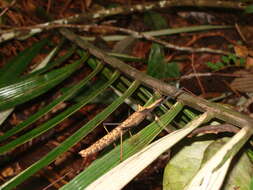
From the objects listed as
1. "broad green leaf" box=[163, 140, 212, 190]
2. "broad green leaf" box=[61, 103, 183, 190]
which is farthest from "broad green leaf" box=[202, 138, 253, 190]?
"broad green leaf" box=[61, 103, 183, 190]

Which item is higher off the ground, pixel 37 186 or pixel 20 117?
pixel 20 117

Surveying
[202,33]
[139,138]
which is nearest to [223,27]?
[202,33]

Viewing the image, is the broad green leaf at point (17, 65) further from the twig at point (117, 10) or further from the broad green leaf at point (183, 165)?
the broad green leaf at point (183, 165)

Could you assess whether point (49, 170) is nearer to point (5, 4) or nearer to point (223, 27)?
point (5, 4)

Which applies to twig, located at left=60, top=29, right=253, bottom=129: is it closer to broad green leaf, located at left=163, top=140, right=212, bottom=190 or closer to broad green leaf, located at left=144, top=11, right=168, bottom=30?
broad green leaf, located at left=163, top=140, right=212, bottom=190

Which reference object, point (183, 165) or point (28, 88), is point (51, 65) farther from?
point (183, 165)

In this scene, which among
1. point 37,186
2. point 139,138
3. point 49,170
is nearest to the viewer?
point 139,138
